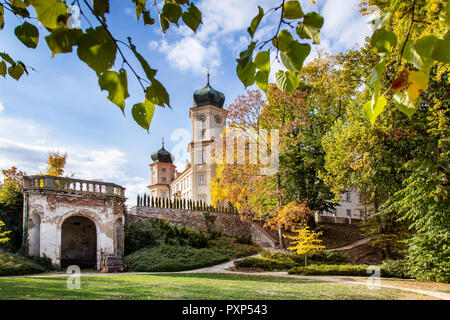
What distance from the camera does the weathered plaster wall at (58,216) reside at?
624 inches

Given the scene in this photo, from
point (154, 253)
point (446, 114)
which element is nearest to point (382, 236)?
point (446, 114)

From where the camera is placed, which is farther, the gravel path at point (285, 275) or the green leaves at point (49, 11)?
the gravel path at point (285, 275)

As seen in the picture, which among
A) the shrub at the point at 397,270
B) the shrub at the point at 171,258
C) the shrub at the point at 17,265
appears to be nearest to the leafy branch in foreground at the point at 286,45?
the shrub at the point at 17,265

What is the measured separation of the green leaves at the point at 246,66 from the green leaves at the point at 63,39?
1.91 ft

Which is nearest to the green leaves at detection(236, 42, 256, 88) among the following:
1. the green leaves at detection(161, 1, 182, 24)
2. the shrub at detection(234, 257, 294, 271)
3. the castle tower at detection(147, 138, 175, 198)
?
the green leaves at detection(161, 1, 182, 24)

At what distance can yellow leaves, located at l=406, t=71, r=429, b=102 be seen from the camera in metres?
1.21

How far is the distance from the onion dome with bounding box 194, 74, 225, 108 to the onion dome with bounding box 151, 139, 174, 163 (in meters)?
21.6

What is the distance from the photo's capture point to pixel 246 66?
1.29 meters

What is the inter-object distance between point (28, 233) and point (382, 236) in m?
20.7

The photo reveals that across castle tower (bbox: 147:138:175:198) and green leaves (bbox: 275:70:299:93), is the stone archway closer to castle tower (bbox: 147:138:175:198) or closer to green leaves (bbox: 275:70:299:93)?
green leaves (bbox: 275:70:299:93)

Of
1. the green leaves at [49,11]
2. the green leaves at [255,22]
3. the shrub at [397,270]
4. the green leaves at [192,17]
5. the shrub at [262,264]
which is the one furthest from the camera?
the shrub at [262,264]

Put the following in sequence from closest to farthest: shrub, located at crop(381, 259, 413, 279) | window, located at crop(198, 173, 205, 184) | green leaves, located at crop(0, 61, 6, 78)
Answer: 1. green leaves, located at crop(0, 61, 6, 78)
2. shrub, located at crop(381, 259, 413, 279)
3. window, located at crop(198, 173, 205, 184)

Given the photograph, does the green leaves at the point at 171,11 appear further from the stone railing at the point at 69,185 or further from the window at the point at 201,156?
the window at the point at 201,156

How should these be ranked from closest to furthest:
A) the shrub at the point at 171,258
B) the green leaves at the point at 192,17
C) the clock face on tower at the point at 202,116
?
1. the green leaves at the point at 192,17
2. the shrub at the point at 171,258
3. the clock face on tower at the point at 202,116
